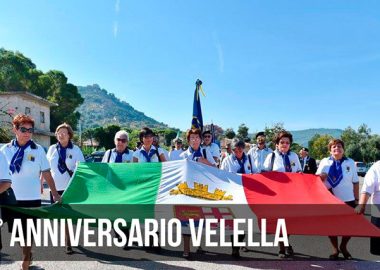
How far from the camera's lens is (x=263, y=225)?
13.6 feet

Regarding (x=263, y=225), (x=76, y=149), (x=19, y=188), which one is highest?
(x=76, y=149)

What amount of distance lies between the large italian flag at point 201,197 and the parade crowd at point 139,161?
0.23 meters

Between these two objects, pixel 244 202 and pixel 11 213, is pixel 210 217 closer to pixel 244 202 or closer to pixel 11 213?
pixel 244 202

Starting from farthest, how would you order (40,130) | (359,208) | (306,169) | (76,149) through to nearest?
1. (40,130)
2. (306,169)
3. (76,149)
4. (359,208)

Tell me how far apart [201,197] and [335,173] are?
1925 millimetres

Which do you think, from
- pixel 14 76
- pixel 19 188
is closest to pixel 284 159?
pixel 19 188

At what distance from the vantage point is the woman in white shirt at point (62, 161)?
5.30 meters

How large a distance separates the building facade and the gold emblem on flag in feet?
89.1

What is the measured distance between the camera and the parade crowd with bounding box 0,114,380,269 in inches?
159

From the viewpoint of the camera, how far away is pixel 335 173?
198 inches

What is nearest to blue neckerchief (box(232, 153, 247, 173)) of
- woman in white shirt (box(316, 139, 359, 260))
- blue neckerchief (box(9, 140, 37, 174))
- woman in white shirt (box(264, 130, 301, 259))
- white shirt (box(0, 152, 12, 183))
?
woman in white shirt (box(264, 130, 301, 259))

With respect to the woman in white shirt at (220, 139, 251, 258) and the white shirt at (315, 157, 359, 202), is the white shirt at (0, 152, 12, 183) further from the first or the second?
the white shirt at (315, 157, 359, 202)

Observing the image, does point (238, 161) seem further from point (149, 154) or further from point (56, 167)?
point (56, 167)

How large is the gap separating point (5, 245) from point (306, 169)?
6.06m
